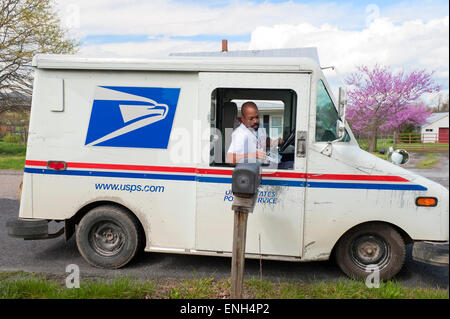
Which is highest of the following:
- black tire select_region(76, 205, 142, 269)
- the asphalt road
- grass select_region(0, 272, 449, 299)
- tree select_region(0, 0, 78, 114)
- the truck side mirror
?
tree select_region(0, 0, 78, 114)

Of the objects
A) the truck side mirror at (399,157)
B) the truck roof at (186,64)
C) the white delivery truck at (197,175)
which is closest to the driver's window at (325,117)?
the white delivery truck at (197,175)

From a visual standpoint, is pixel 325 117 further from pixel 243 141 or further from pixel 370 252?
pixel 370 252

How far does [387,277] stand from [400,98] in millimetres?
16499

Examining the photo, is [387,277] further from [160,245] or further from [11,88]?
[11,88]

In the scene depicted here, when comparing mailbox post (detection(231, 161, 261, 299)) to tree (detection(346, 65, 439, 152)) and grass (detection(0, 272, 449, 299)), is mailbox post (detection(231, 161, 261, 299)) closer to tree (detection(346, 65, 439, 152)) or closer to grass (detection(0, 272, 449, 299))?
grass (detection(0, 272, 449, 299))

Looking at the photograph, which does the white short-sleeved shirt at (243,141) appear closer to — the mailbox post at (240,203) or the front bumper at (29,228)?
the mailbox post at (240,203)

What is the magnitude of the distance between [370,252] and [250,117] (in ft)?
6.96

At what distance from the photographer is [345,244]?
3.87 meters

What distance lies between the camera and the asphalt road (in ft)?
13.4

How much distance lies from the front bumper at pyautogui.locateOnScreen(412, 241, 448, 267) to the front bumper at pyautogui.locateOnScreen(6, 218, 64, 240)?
14.5 feet

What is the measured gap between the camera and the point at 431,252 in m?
3.55

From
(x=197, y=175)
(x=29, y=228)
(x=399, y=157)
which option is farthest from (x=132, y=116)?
(x=399, y=157)

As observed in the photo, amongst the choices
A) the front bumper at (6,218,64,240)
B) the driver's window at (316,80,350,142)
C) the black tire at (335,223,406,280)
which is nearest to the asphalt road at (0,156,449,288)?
the black tire at (335,223,406,280)
